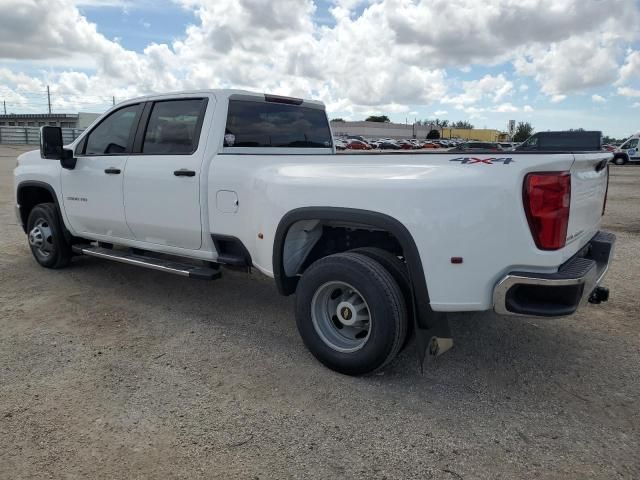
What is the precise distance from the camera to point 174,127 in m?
4.71

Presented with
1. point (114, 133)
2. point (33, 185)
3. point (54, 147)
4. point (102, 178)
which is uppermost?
point (114, 133)

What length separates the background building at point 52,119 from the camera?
2197 inches

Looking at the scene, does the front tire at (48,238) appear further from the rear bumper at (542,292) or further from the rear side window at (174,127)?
the rear bumper at (542,292)

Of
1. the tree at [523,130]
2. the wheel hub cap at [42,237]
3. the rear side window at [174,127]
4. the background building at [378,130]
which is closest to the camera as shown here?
the rear side window at [174,127]

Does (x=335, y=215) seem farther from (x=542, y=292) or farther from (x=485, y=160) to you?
(x=542, y=292)

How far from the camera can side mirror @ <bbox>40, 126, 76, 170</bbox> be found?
206 inches

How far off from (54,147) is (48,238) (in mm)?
1291

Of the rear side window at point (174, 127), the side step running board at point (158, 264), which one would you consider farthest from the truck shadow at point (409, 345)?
the rear side window at point (174, 127)

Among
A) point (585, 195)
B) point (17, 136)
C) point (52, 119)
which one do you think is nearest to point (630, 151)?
point (585, 195)

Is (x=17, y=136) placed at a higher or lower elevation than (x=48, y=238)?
higher

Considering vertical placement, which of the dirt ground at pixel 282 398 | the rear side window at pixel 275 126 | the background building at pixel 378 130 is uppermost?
the background building at pixel 378 130

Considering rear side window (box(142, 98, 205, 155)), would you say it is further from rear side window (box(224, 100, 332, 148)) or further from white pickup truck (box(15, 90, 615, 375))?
rear side window (box(224, 100, 332, 148))

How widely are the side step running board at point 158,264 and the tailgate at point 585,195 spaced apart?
2.71 m

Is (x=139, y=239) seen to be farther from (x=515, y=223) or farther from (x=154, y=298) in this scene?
(x=515, y=223)
